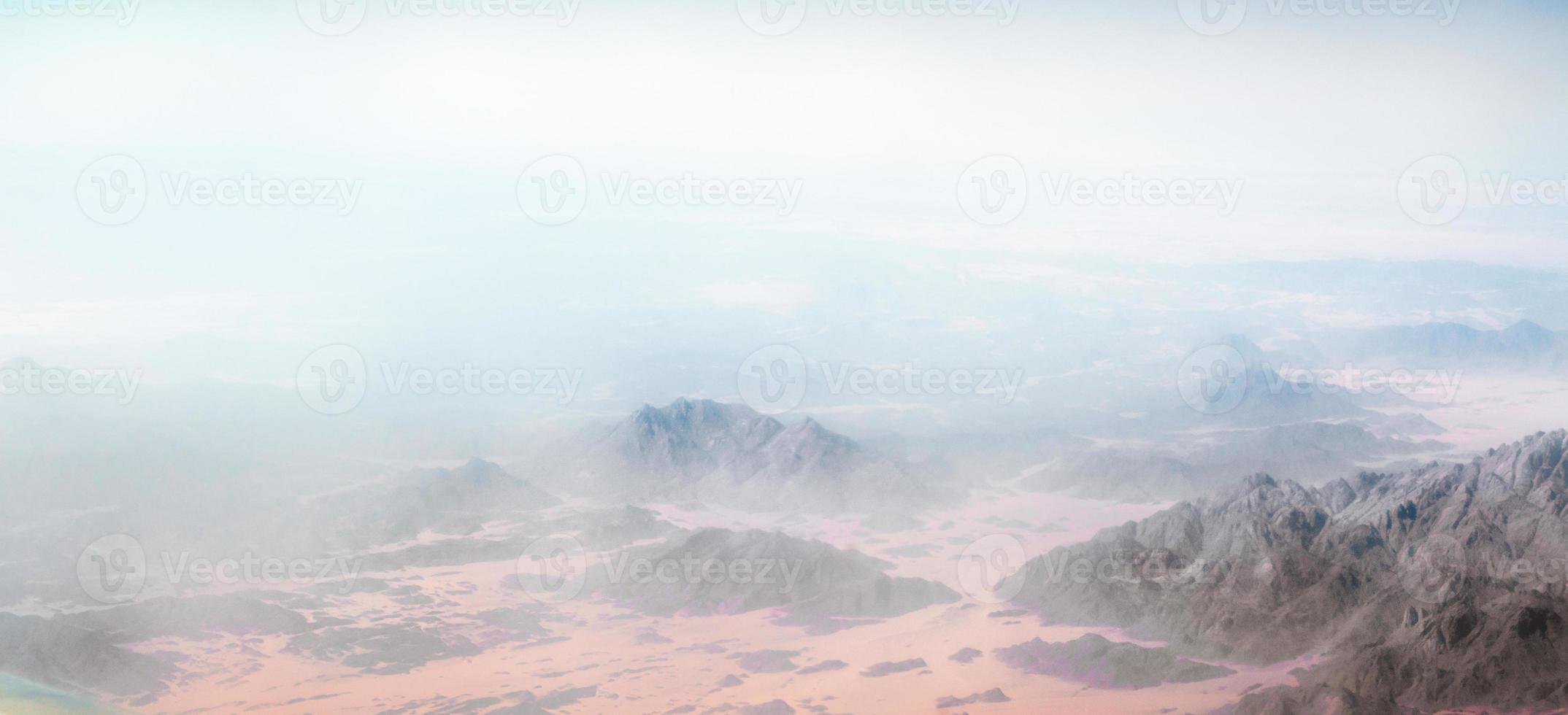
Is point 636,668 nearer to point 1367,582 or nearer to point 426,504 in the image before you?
point 426,504

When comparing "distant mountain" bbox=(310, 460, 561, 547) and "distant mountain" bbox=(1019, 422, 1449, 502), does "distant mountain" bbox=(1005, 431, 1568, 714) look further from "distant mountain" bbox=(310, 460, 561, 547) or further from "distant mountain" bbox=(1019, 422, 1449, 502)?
"distant mountain" bbox=(310, 460, 561, 547)

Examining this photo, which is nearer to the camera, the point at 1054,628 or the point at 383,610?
the point at 1054,628

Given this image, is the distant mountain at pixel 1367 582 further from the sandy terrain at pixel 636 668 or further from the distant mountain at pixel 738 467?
the distant mountain at pixel 738 467

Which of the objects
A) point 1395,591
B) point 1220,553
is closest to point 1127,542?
point 1220,553

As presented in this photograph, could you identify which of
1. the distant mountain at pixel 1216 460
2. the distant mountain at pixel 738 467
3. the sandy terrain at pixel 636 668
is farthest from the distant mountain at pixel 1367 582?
the distant mountain at pixel 738 467

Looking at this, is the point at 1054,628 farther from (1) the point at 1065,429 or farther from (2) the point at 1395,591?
(1) the point at 1065,429

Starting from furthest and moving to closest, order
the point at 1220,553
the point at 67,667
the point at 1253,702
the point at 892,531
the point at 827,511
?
the point at 827,511 → the point at 892,531 → the point at 1220,553 → the point at 67,667 → the point at 1253,702
